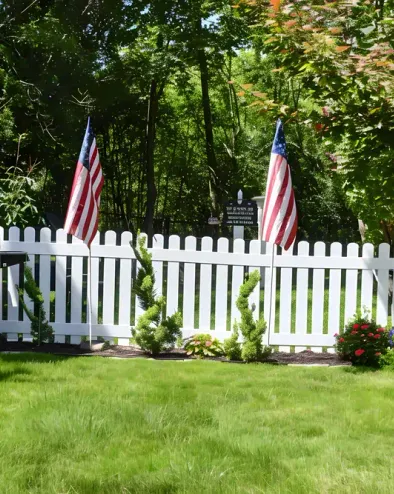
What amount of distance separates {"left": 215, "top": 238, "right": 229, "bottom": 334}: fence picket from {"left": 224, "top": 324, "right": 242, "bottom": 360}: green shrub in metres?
0.53

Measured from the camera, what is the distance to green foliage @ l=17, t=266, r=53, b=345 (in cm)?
766

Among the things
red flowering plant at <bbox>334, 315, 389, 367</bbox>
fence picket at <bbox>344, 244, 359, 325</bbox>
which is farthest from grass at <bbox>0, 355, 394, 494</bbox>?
fence picket at <bbox>344, 244, 359, 325</bbox>

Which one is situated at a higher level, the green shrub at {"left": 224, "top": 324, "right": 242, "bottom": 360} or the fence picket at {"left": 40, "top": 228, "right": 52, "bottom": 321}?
the fence picket at {"left": 40, "top": 228, "right": 52, "bottom": 321}

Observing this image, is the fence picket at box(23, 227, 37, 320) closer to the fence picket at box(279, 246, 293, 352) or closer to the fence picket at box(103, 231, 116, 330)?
the fence picket at box(103, 231, 116, 330)

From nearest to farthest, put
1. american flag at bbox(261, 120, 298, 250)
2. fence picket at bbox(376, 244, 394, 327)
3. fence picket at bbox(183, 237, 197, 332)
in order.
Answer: american flag at bbox(261, 120, 298, 250)
fence picket at bbox(376, 244, 394, 327)
fence picket at bbox(183, 237, 197, 332)

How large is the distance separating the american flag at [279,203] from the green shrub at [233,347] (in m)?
1.09

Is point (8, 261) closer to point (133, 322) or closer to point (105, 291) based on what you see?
point (105, 291)

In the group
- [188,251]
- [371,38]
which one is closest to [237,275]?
[188,251]

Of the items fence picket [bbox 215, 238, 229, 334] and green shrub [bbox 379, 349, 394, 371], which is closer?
green shrub [bbox 379, 349, 394, 371]

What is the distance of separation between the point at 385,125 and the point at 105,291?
3.72 meters

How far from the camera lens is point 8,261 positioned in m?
7.30

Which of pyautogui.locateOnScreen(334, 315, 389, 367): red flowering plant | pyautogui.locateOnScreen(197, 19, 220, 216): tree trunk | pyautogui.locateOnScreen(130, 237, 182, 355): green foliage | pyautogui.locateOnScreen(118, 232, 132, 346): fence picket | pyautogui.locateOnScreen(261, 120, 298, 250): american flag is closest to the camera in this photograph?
pyautogui.locateOnScreen(334, 315, 389, 367): red flowering plant

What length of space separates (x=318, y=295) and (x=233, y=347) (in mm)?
1287

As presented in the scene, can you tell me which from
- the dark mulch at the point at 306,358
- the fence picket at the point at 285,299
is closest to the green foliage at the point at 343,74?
the fence picket at the point at 285,299
